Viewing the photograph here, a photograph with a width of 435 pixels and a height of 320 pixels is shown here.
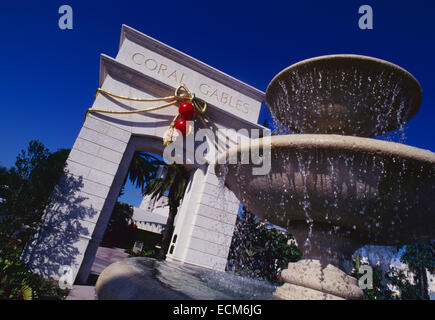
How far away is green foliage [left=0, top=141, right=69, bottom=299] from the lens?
16.9 ft

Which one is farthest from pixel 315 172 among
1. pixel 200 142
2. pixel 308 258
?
pixel 200 142

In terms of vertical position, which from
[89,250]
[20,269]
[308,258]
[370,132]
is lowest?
[20,269]

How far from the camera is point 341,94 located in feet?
11.2

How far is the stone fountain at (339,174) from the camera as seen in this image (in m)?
2.34

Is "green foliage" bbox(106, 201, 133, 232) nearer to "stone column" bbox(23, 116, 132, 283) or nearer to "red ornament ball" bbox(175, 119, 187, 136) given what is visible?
"stone column" bbox(23, 116, 132, 283)

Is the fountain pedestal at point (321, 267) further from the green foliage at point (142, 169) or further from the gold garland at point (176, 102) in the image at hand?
the green foliage at point (142, 169)

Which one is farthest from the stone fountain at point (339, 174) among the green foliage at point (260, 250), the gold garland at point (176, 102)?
the green foliage at point (260, 250)

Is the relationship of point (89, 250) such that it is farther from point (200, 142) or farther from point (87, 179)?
point (200, 142)

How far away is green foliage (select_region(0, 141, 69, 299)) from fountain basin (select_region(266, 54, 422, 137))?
603 centimetres

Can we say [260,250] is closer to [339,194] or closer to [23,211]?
[23,211]

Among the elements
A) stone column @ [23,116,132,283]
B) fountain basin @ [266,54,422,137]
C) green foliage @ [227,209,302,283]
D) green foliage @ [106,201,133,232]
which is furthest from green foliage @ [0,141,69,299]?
green foliage @ [106,201,133,232]

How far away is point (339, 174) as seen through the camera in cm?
243

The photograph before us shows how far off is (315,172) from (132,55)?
7.82 meters

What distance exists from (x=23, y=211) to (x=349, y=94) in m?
7.08
